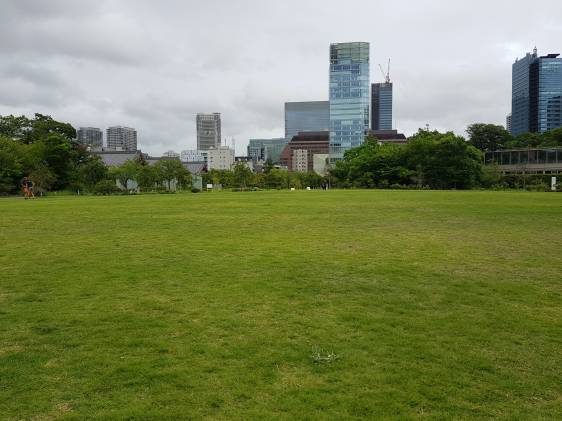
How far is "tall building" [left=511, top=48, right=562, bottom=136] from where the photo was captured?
107 metres

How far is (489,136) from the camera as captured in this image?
289ft

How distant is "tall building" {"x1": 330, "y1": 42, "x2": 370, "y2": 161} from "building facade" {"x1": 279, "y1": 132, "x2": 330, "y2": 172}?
2675 cm

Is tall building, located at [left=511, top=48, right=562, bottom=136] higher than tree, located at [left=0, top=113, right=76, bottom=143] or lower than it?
higher

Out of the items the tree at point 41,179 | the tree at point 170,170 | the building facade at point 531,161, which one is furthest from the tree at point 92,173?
the building facade at point 531,161

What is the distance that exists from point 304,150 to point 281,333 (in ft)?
535

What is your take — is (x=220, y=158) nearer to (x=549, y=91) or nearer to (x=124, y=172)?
(x=549, y=91)

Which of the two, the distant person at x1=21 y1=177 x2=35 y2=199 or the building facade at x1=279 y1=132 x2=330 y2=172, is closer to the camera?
the distant person at x1=21 y1=177 x2=35 y2=199

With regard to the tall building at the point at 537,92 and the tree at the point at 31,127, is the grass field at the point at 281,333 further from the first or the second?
the tall building at the point at 537,92

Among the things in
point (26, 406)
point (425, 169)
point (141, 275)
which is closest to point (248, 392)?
point (26, 406)

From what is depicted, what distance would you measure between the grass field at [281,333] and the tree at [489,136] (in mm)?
84703

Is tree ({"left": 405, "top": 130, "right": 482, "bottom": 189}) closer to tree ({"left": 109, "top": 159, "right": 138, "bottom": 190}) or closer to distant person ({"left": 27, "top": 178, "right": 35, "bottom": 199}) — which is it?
tree ({"left": 109, "top": 159, "right": 138, "bottom": 190})

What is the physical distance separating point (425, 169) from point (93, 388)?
65.2 meters

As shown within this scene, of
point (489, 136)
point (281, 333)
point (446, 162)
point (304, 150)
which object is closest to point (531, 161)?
point (489, 136)

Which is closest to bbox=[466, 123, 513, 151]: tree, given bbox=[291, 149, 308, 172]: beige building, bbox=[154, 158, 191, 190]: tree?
bbox=[154, 158, 191, 190]: tree
